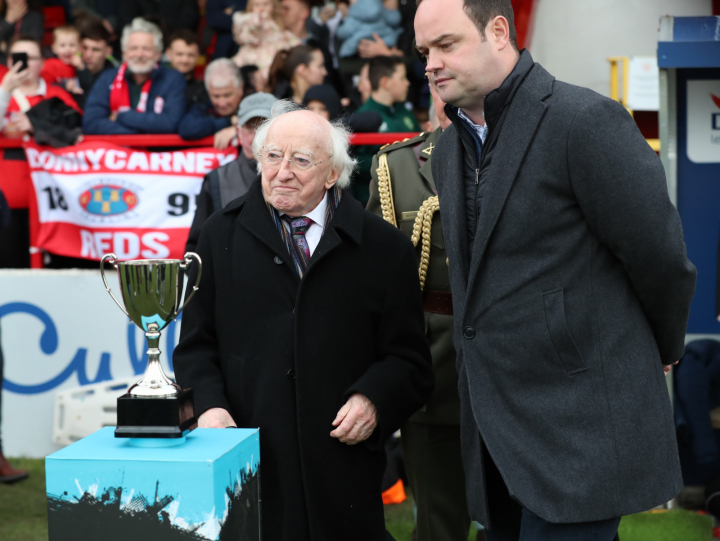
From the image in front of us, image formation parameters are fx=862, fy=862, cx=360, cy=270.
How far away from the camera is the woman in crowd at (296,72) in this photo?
609 centimetres

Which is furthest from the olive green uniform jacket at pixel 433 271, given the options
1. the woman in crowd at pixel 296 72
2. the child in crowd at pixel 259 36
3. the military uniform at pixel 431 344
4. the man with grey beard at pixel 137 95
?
the child in crowd at pixel 259 36

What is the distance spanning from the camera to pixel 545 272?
2.00 m

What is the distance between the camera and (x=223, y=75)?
5.85 metres

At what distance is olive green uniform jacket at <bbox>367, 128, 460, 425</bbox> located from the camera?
9.90 feet

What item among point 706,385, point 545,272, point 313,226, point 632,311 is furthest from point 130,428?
point 706,385

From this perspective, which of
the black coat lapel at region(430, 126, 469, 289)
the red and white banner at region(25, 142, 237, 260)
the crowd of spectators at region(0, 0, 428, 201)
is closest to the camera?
the black coat lapel at region(430, 126, 469, 289)

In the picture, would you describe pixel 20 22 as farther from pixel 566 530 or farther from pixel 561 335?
pixel 566 530

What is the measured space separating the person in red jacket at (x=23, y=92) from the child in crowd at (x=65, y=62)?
13.6 inches

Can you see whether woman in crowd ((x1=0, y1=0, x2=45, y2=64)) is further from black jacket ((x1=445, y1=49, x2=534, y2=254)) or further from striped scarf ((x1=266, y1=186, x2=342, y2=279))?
black jacket ((x1=445, y1=49, x2=534, y2=254))

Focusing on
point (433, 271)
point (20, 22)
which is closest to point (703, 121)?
point (433, 271)

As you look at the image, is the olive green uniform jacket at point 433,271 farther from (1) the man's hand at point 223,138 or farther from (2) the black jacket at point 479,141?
(1) the man's hand at point 223,138

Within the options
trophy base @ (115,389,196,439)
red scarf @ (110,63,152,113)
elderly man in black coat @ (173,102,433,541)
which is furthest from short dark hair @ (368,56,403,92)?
trophy base @ (115,389,196,439)

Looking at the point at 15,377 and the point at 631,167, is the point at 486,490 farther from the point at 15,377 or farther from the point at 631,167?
the point at 15,377

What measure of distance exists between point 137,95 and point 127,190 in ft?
3.10
